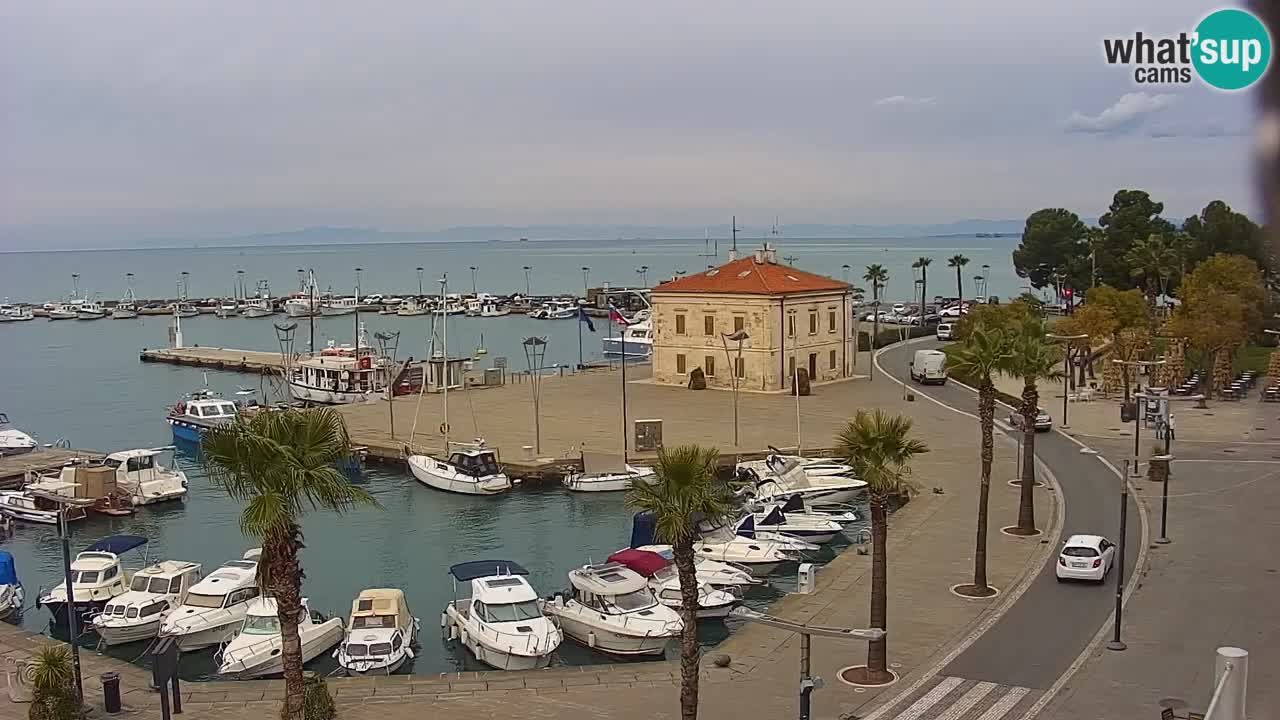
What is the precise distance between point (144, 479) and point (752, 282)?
38.0 m

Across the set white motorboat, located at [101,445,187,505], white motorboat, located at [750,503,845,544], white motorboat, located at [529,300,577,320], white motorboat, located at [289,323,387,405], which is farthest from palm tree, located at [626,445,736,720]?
white motorboat, located at [529,300,577,320]

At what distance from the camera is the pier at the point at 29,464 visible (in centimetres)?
5056

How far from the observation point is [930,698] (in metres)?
21.4

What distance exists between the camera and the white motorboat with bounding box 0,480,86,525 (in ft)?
148

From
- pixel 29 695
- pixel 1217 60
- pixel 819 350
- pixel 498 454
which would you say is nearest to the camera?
pixel 1217 60

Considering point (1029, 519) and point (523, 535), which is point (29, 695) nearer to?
point (523, 535)

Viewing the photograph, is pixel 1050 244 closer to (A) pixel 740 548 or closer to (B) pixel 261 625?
(A) pixel 740 548

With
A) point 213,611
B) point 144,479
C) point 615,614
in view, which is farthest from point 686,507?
point 144,479

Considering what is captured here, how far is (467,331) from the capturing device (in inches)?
6722

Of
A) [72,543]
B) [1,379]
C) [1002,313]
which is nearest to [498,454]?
[72,543]

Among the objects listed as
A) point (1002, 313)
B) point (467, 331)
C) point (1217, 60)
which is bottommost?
point (467, 331)

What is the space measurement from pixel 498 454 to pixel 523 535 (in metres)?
10.5

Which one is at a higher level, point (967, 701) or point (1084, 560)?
point (1084, 560)

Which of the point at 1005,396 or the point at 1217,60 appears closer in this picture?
the point at 1217,60
